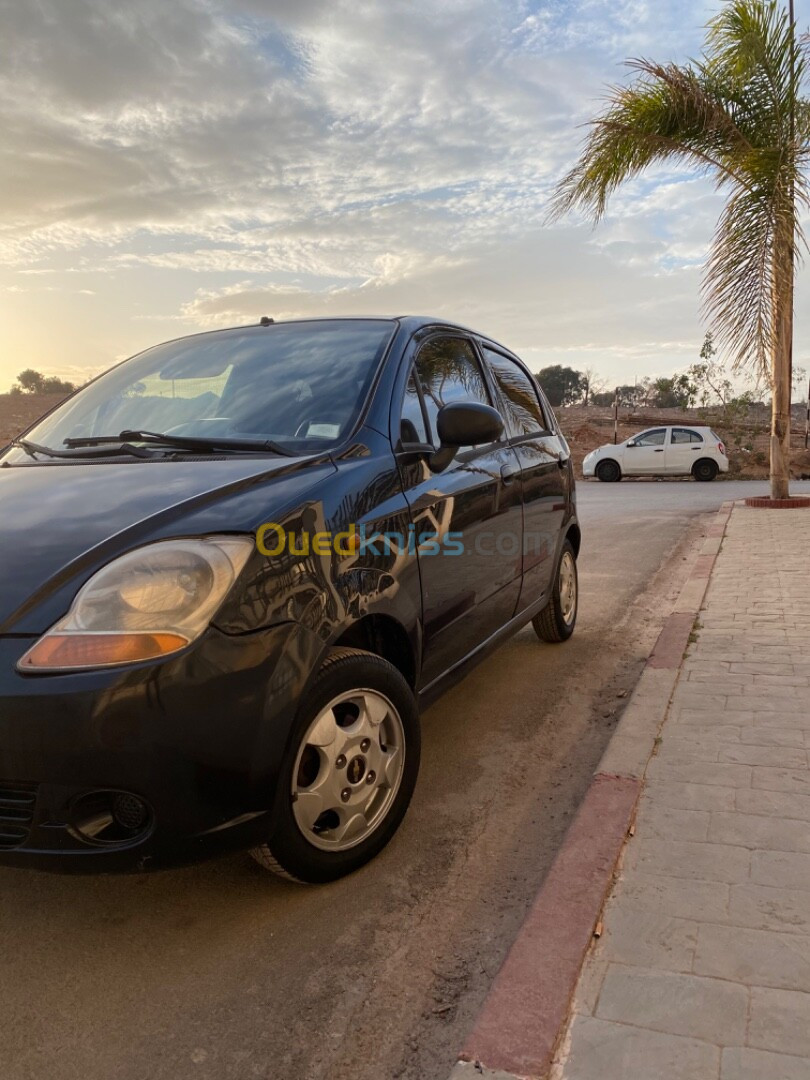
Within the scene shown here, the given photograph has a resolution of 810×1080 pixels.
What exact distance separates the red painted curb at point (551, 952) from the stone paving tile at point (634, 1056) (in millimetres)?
56

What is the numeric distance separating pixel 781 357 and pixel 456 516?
31.1 feet

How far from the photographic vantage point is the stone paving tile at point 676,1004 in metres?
1.91

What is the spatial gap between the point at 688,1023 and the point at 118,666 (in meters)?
1.50

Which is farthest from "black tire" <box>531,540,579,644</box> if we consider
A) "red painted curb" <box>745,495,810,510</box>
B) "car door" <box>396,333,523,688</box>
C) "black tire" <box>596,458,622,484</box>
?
"black tire" <box>596,458,622,484</box>

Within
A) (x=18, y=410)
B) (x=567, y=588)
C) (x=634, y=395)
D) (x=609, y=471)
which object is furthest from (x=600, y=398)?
(x=567, y=588)

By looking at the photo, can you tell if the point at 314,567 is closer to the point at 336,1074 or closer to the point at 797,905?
the point at 336,1074

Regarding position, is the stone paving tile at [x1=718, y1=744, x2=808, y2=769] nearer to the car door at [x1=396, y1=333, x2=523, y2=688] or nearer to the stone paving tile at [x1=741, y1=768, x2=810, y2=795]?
the stone paving tile at [x1=741, y1=768, x2=810, y2=795]

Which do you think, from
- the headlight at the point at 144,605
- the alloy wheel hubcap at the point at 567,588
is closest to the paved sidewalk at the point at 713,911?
the alloy wheel hubcap at the point at 567,588

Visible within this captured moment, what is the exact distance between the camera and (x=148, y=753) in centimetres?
205

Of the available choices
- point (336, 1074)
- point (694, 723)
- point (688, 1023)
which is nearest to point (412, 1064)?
point (336, 1074)

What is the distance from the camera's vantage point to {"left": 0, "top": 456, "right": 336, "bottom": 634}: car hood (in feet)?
7.11

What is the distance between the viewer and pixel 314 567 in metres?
2.41

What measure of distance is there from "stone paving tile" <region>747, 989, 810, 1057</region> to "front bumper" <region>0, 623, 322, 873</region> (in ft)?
3.98

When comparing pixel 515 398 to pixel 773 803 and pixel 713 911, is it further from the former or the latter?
pixel 713 911
